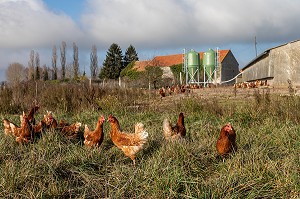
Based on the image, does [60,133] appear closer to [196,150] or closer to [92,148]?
[92,148]

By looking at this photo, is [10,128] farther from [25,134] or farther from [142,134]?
[142,134]

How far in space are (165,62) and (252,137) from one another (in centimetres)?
4607

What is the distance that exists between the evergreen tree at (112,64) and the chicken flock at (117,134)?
49202mm

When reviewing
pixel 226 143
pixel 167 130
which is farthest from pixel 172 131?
pixel 226 143

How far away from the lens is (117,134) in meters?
4.86

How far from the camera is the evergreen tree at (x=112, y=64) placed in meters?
54.9

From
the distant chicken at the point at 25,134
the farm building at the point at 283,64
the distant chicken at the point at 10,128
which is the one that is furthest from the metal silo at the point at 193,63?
the distant chicken at the point at 25,134

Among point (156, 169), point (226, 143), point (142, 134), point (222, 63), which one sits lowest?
point (156, 169)

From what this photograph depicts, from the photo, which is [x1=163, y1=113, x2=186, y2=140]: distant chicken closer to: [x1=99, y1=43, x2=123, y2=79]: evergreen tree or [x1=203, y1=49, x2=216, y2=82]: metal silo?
[x1=203, y1=49, x2=216, y2=82]: metal silo

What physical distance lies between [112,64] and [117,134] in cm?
5130

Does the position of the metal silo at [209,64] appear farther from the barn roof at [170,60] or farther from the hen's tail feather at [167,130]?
the hen's tail feather at [167,130]

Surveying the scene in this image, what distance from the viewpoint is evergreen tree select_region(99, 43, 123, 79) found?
5494cm

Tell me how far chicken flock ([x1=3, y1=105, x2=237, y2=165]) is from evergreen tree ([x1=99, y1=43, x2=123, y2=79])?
49202 millimetres

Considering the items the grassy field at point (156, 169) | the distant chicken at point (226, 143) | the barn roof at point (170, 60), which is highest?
the barn roof at point (170, 60)
